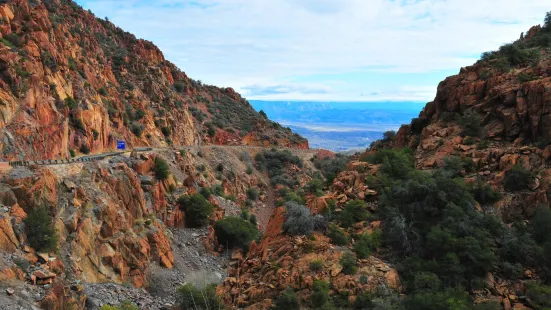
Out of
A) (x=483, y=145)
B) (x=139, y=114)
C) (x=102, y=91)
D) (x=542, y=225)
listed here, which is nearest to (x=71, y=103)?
(x=102, y=91)

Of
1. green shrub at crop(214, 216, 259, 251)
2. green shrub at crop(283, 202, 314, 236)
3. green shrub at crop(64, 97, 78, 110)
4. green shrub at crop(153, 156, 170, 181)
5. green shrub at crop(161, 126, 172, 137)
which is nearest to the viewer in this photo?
green shrub at crop(283, 202, 314, 236)

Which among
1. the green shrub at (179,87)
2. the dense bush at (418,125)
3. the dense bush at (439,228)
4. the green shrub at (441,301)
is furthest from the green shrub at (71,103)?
the green shrub at (179,87)

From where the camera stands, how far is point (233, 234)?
37.9m

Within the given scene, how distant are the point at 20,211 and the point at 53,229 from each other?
6.13ft

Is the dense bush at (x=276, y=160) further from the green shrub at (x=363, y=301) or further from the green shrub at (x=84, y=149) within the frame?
the green shrub at (x=363, y=301)

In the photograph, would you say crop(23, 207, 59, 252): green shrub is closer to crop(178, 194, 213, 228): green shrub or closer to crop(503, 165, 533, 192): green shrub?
crop(178, 194, 213, 228): green shrub

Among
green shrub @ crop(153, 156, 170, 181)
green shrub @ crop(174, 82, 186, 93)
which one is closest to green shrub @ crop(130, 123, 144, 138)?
green shrub @ crop(153, 156, 170, 181)

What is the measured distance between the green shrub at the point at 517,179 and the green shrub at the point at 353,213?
494 centimetres

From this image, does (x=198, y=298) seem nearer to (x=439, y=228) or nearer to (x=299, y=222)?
(x=299, y=222)

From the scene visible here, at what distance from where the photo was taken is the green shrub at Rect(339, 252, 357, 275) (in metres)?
14.3

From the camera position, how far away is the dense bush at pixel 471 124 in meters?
19.1

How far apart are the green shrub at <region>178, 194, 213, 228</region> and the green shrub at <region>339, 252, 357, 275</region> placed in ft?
84.4

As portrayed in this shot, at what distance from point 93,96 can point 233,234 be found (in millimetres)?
19114

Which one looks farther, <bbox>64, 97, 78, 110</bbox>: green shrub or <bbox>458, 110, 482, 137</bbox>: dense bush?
<bbox>64, 97, 78, 110</bbox>: green shrub
